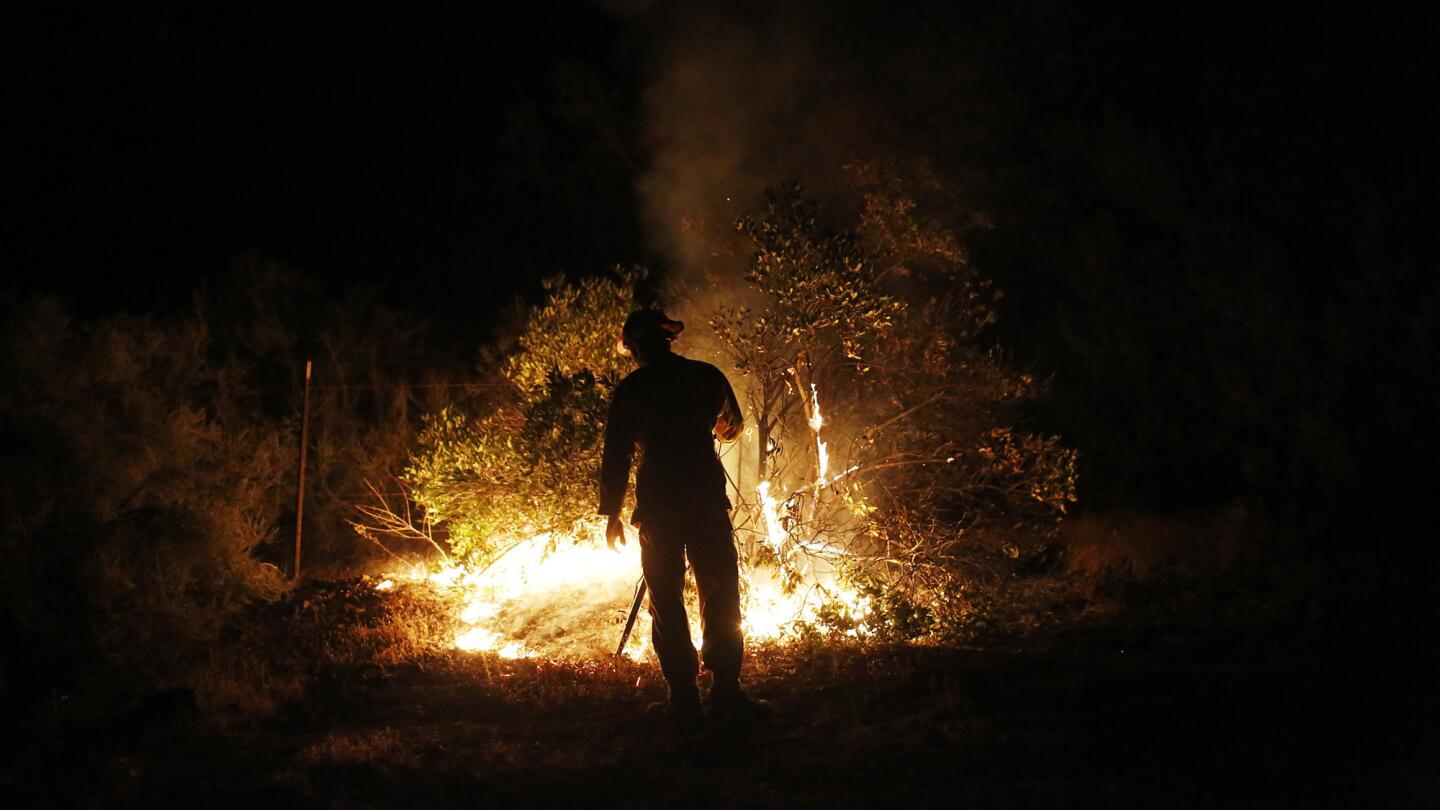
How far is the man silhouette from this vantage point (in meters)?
5.22

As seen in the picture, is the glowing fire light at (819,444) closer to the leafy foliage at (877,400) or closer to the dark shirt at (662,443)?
the leafy foliage at (877,400)

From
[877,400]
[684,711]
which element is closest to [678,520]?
[684,711]

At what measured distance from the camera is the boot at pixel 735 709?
5133 millimetres

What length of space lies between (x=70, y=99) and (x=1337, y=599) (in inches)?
610

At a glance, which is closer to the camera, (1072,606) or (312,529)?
(1072,606)

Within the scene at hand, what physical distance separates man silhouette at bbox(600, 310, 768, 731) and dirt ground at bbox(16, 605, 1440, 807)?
316 mm

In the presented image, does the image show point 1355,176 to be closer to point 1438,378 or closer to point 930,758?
point 1438,378

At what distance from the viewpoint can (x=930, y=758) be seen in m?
4.62

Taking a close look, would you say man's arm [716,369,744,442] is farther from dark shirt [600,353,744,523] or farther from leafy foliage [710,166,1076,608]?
leafy foliage [710,166,1076,608]

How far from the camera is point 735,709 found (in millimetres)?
5164

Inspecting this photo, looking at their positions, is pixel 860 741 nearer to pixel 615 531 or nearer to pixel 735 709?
pixel 735 709

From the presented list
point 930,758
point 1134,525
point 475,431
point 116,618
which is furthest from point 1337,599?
point 116,618

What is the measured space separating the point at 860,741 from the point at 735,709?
0.57 meters

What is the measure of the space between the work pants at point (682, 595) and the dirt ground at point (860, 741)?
0.33 meters
